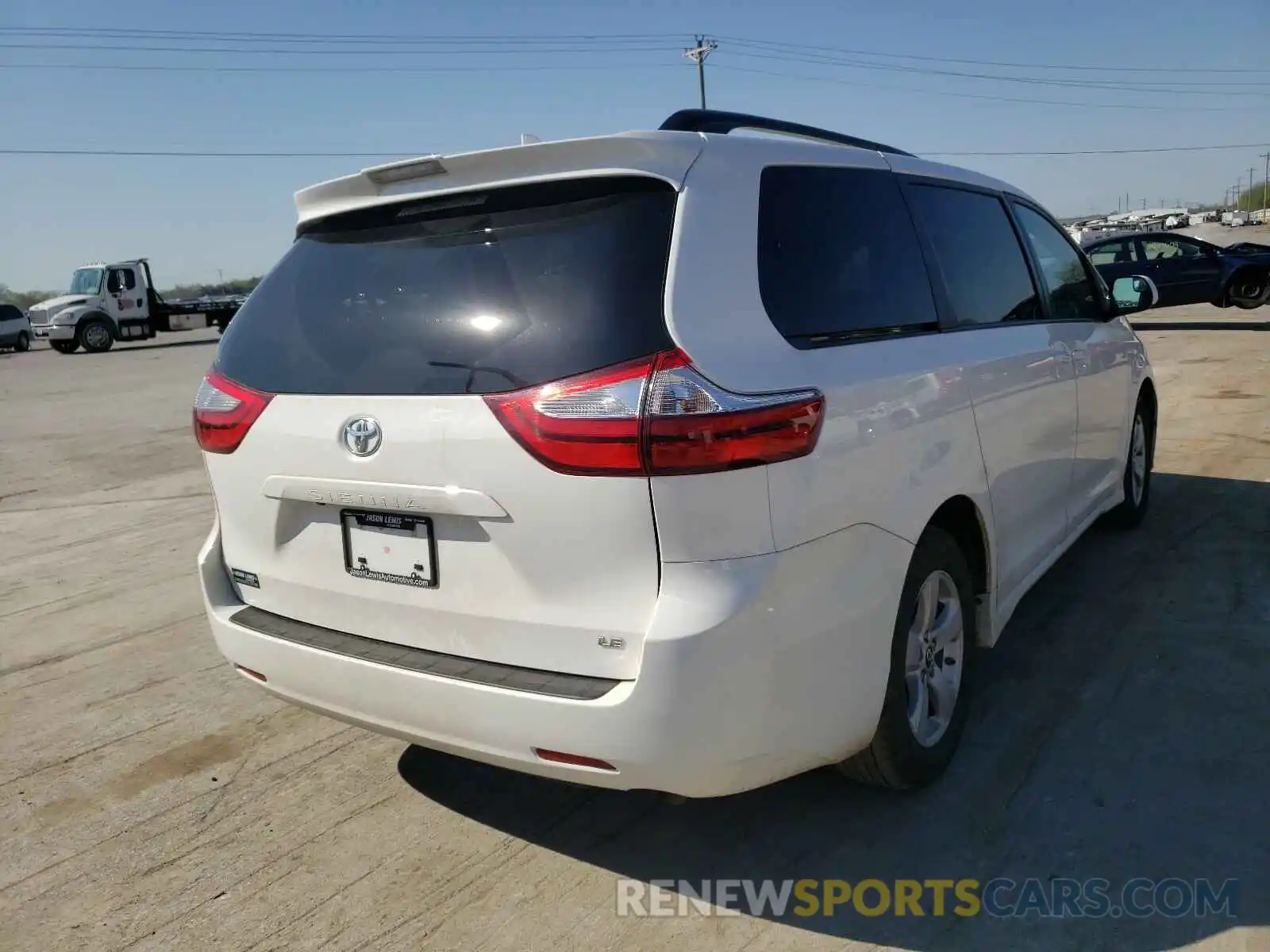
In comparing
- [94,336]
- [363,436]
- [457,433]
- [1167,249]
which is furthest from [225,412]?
[94,336]

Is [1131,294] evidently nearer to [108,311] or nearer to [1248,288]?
[1248,288]

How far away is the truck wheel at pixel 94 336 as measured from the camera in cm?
3039

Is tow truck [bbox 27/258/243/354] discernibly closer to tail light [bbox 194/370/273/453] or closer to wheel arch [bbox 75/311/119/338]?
wheel arch [bbox 75/311/119/338]

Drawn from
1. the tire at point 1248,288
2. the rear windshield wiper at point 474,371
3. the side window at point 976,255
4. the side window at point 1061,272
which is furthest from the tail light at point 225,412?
the tire at point 1248,288

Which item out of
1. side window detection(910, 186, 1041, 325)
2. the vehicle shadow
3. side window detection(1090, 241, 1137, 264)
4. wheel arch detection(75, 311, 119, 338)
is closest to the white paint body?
wheel arch detection(75, 311, 119, 338)

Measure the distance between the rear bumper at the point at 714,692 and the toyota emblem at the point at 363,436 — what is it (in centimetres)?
56

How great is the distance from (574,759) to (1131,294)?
4.58 metres

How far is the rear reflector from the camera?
235cm

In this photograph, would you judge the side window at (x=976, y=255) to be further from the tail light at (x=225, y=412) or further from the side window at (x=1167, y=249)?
the side window at (x=1167, y=249)

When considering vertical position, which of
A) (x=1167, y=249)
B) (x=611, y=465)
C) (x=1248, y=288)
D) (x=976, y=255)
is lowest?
(x=1248, y=288)

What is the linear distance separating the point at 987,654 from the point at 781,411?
2.33 metres

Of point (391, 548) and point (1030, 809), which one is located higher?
point (391, 548)

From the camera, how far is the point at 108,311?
102 feet

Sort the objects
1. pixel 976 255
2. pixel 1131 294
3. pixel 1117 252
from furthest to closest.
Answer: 1. pixel 1117 252
2. pixel 1131 294
3. pixel 976 255
